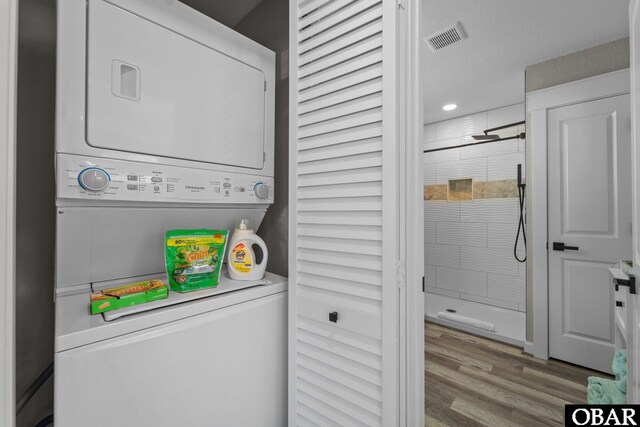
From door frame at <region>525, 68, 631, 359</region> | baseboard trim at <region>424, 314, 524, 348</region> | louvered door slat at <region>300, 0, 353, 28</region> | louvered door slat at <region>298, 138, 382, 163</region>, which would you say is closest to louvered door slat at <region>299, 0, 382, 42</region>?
louvered door slat at <region>300, 0, 353, 28</region>

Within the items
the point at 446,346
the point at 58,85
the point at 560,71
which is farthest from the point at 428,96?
the point at 58,85

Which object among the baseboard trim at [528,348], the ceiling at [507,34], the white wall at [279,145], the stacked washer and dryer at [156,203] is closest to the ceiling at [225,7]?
the white wall at [279,145]

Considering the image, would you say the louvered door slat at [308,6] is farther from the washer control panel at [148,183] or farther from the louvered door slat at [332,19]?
the washer control panel at [148,183]

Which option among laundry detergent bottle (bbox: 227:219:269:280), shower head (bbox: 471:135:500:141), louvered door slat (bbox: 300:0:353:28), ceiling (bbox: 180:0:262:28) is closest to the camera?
louvered door slat (bbox: 300:0:353:28)

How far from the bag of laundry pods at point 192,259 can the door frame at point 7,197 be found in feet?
1.86

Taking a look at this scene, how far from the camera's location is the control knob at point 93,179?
33.3 inches

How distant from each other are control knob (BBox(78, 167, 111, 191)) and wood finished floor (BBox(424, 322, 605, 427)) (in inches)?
84.0

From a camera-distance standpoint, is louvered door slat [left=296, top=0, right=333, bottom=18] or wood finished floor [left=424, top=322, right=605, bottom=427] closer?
louvered door slat [left=296, top=0, right=333, bottom=18]

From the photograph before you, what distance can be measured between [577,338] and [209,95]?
10.8 feet

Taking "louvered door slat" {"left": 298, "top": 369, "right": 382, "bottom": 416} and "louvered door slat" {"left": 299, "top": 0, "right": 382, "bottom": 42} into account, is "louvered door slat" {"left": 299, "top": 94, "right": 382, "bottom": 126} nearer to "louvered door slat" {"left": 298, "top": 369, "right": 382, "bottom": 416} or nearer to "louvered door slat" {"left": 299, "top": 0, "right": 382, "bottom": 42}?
"louvered door slat" {"left": 299, "top": 0, "right": 382, "bottom": 42}

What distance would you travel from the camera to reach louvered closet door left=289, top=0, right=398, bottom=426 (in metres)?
0.95

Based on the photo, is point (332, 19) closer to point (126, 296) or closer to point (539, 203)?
point (126, 296)

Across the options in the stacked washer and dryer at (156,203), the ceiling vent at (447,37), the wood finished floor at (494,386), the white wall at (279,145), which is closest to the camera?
the stacked washer and dryer at (156,203)

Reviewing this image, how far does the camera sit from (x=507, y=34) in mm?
2143
